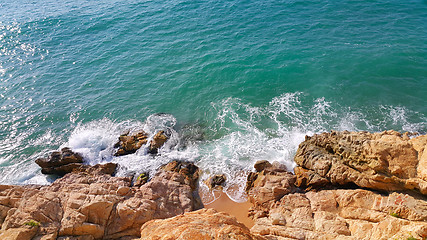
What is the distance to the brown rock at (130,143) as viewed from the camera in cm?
2539

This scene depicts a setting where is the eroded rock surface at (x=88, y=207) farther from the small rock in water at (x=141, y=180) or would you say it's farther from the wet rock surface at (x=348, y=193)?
the wet rock surface at (x=348, y=193)

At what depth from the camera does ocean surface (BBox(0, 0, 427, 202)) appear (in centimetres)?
2548

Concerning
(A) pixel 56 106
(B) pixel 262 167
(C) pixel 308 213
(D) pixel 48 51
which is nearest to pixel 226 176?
(B) pixel 262 167

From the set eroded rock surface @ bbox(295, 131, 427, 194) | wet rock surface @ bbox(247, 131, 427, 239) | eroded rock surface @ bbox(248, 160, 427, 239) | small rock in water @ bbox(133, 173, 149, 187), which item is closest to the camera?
eroded rock surface @ bbox(248, 160, 427, 239)

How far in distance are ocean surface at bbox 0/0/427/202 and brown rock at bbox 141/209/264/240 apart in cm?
779

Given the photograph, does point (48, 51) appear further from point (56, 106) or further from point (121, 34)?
point (56, 106)

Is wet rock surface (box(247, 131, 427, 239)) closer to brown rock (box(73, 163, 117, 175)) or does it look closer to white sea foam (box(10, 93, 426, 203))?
white sea foam (box(10, 93, 426, 203))

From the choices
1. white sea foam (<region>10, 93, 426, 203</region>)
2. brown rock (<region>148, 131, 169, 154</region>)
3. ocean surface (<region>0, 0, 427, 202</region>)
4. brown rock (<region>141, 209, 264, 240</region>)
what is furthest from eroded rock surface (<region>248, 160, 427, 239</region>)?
brown rock (<region>148, 131, 169, 154</region>)

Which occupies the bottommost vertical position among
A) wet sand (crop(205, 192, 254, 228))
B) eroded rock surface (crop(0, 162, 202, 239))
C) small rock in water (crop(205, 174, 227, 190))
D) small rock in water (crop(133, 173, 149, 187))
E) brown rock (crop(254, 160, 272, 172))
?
wet sand (crop(205, 192, 254, 228))

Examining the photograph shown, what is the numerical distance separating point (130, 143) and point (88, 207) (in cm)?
1093

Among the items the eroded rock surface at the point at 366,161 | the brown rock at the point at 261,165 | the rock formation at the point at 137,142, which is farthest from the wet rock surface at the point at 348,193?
the rock formation at the point at 137,142

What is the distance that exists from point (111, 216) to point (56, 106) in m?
22.6

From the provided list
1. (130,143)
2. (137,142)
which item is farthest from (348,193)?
(130,143)

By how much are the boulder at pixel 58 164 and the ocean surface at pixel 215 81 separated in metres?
1.38
